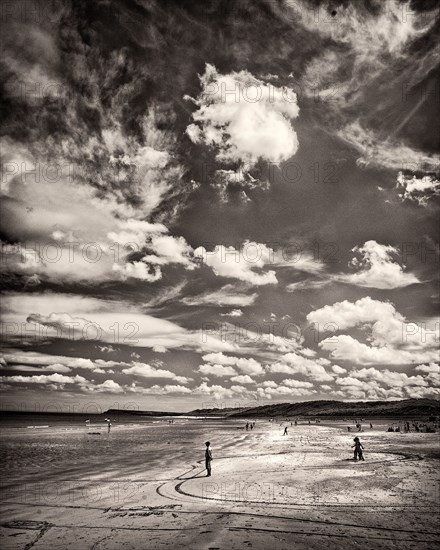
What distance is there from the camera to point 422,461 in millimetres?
25828

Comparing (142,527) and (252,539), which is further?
(142,527)

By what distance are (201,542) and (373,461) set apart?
69.4ft

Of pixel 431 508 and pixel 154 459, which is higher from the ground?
pixel 431 508

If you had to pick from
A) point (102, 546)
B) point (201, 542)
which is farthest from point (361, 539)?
point (102, 546)

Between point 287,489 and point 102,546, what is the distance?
9.53 metres

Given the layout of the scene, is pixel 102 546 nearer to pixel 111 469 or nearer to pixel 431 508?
pixel 431 508

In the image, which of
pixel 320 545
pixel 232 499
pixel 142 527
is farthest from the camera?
pixel 232 499

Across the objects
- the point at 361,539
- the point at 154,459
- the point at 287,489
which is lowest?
the point at 154,459

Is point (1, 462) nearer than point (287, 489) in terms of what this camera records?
No

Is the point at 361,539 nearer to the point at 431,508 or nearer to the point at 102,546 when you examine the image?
the point at 431,508

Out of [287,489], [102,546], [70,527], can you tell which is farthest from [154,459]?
[102,546]

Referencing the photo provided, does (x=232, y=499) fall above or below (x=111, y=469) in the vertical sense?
above

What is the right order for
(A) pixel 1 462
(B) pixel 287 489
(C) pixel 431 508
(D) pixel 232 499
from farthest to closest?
(A) pixel 1 462, (B) pixel 287 489, (D) pixel 232 499, (C) pixel 431 508

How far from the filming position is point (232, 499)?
1500 cm
